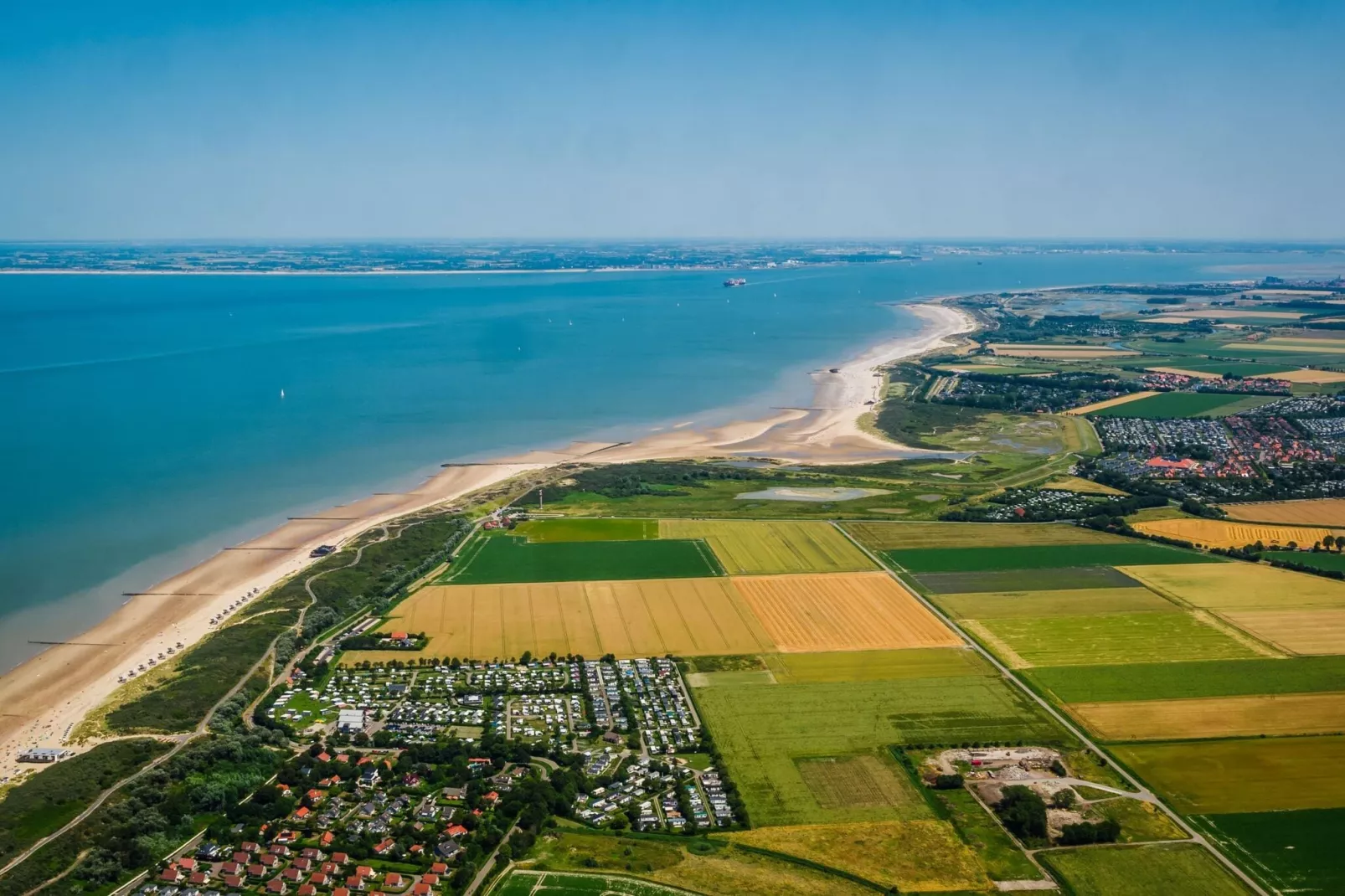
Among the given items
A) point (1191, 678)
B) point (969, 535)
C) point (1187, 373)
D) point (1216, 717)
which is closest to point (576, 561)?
point (969, 535)

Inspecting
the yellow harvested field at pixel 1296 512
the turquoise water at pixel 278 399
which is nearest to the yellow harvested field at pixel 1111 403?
the turquoise water at pixel 278 399

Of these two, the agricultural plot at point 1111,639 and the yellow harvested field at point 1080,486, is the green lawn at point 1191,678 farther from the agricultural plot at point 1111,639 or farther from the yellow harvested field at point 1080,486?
the yellow harvested field at point 1080,486

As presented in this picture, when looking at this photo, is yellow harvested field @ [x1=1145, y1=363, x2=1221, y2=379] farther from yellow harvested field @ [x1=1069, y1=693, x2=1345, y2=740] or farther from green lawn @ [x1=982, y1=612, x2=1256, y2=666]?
yellow harvested field @ [x1=1069, y1=693, x2=1345, y2=740]

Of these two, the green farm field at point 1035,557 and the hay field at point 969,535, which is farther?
the hay field at point 969,535

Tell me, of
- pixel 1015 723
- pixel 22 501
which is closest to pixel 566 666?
pixel 1015 723

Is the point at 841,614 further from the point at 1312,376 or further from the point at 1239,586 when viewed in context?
the point at 1312,376

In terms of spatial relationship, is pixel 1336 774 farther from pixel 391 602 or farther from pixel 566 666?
pixel 391 602
